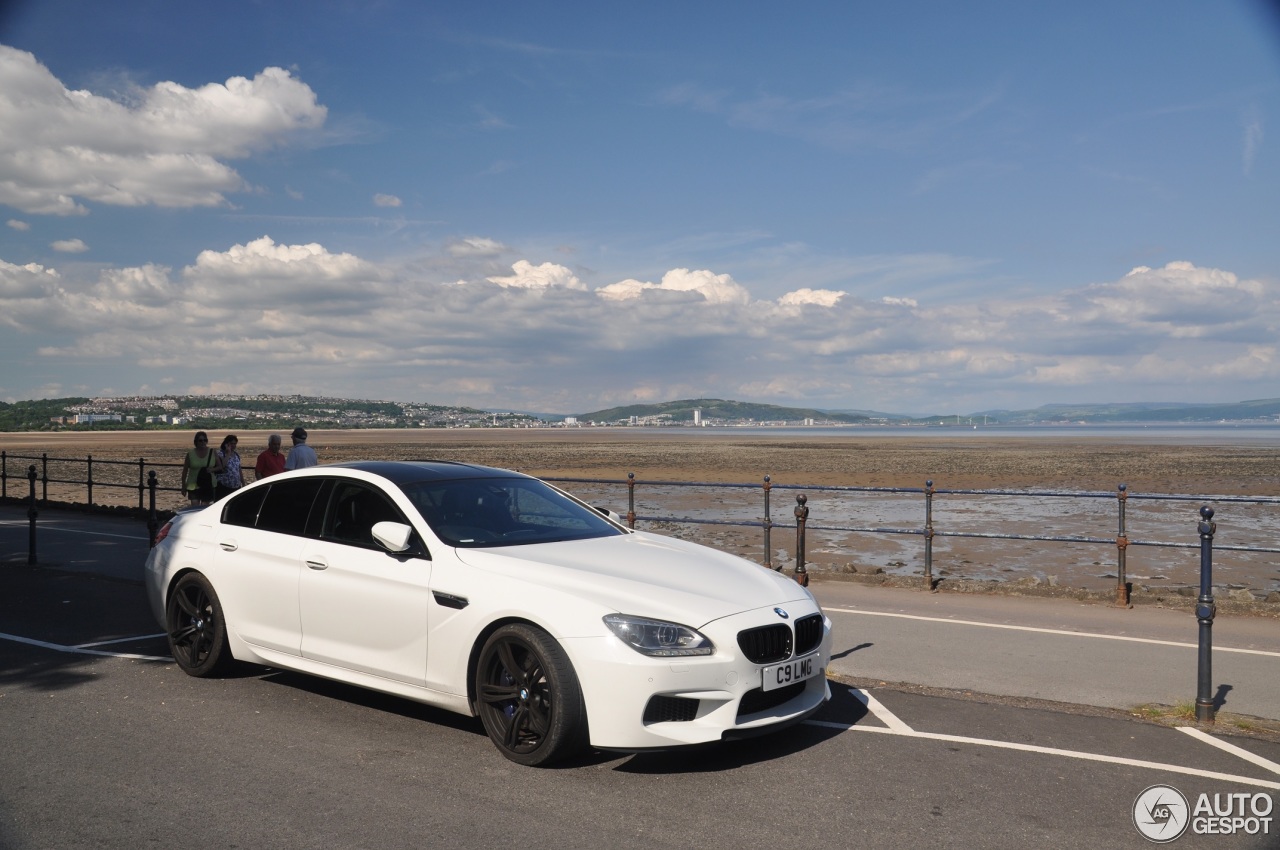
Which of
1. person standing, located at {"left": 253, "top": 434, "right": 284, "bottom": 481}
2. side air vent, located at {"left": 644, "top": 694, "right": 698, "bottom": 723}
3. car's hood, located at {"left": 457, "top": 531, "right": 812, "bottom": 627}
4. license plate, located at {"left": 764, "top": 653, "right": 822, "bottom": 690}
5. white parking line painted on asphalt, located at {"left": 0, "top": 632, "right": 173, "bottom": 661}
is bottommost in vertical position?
white parking line painted on asphalt, located at {"left": 0, "top": 632, "right": 173, "bottom": 661}

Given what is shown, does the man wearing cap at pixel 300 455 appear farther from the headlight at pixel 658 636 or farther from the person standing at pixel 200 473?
the headlight at pixel 658 636

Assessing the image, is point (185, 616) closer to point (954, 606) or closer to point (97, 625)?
point (97, 625)

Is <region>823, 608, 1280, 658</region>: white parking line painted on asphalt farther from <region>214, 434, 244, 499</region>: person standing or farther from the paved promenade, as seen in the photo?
<region>214, 434, 244, 499</region>: person standing

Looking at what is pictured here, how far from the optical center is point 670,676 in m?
5.05

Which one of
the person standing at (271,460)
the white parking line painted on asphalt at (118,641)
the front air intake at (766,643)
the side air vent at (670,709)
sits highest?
the person standing at (271,460)

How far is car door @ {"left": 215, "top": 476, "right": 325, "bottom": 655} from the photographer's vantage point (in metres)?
6.55

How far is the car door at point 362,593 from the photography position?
19.2ft

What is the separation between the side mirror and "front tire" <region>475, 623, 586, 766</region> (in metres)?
0.79

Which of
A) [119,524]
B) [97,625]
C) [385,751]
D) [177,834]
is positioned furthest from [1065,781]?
[119,524]

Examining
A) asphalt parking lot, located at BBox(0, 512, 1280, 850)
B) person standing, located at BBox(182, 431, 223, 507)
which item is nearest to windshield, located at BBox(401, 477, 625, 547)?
asphalt parking lot, located at BBox(0, 512, 1280, 850)

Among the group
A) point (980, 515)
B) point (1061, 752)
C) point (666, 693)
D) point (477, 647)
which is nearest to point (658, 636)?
point (666, 693)

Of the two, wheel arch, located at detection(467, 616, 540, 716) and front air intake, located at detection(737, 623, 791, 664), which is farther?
wheel arch, located at detection(467, 616, 540, 716)
